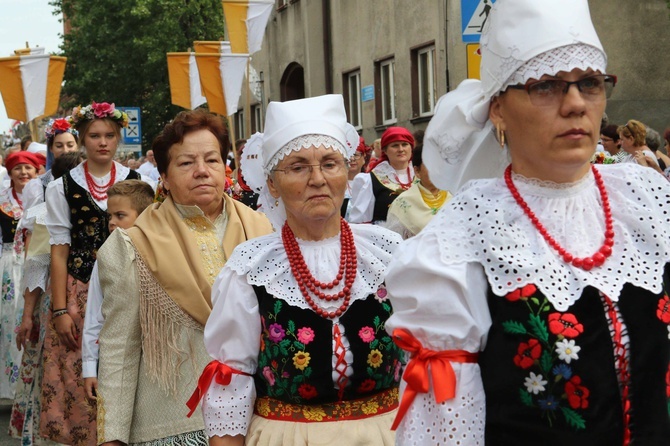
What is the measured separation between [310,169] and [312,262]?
324 millimetres

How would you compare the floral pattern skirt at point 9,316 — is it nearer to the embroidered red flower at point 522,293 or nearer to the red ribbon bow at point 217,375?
the red ribbon bow at point 217,375

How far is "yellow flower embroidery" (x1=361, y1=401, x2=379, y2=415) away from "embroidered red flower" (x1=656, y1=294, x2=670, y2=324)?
1.34 metres

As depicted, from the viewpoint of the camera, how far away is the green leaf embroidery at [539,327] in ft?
8.54

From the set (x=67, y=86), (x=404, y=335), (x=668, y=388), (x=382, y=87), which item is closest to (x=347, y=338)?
(x=404, y=335)

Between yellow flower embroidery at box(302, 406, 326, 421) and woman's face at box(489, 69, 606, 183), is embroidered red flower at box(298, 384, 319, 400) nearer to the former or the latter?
yellow flower embroidery at box(302, 406, 326, 421)

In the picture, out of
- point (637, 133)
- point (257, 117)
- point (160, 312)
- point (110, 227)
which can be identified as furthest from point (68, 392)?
point (257, 117)

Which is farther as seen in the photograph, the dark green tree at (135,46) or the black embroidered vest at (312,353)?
the dark green tree at (135,46)

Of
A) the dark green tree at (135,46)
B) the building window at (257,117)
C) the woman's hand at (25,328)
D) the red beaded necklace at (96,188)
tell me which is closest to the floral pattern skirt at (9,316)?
the woman's hand at (25,328)

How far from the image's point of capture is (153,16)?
1437 inches

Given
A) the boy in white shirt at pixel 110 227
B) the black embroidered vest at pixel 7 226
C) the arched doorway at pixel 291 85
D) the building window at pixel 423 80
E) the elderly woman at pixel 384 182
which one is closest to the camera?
the boy in white shirt at pixel 110 227

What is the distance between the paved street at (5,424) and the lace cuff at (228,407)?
16.6ft

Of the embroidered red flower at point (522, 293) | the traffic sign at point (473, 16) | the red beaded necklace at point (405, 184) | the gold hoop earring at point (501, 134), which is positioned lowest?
the red beaded necklace at point (405, 184)

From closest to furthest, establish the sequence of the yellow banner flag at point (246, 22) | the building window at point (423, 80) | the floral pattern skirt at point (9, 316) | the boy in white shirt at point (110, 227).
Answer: the boy in white shirt at point (110, 227)
the floral pattern skirt at point (9, 316)
the yellow banner flag at point (246, 22)
the building window at point (423, 80)

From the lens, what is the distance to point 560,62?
8.84 feet
